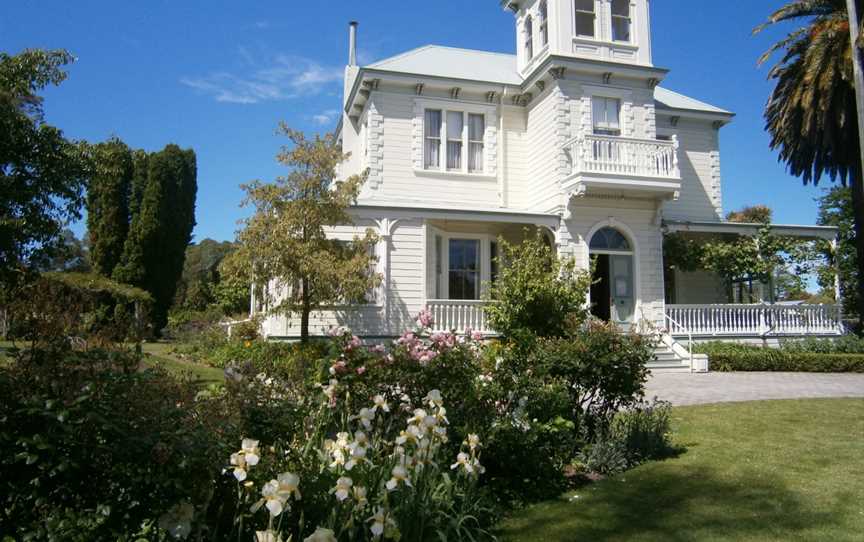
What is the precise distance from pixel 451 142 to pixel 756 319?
11.0 metres

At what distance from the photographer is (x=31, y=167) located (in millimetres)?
10430

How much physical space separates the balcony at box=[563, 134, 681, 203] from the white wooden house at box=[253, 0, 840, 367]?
0.04 m

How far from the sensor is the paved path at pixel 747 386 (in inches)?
451

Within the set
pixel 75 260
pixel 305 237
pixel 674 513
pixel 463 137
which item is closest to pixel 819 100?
pixel 463 137

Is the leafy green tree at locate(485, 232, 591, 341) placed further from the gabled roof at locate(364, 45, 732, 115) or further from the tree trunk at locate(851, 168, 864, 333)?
the tree trunk at locate(851, 168, 864, 333)

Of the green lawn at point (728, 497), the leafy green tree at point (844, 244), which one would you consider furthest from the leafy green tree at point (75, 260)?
the leafy green tree at point (844, 244)

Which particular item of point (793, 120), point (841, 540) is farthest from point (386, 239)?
point (793, 120)

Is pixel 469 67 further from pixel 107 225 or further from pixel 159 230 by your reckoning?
pixel 107 225

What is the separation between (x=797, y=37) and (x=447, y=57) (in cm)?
1264

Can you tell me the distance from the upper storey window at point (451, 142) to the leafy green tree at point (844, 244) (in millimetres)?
12703

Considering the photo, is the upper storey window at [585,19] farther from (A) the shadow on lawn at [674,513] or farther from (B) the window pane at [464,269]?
(A) the shadow on lawn at [674,513]

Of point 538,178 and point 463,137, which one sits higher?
Result: point 463,137

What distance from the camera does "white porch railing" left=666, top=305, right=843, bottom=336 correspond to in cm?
1870

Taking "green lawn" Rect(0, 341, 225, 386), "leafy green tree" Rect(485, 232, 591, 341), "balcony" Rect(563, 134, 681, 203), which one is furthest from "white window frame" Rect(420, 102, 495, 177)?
"green lawn" Rect(0, 341, 225, 386)
